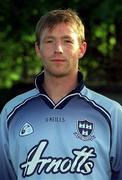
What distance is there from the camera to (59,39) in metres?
3.31

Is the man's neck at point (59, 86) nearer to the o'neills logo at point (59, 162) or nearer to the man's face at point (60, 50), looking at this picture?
the man's face at point (60, 50)

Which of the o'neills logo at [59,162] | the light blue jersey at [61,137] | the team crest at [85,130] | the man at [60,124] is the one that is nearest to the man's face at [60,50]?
the man at [60,124]

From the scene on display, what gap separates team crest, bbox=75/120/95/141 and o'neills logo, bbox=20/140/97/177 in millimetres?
62

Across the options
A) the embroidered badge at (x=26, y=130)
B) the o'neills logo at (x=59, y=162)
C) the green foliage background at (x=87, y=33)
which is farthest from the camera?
the green foliage background at (x=87, y=33)

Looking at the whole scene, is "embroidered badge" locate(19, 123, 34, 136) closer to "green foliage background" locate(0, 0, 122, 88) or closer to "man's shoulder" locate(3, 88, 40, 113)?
"man's shoulder" locate(3, 88, 40, 113)

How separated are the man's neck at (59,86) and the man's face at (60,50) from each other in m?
0.04

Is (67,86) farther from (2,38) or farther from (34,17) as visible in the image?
(2,38)

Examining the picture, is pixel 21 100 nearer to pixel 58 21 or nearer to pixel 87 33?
pixel 58 21

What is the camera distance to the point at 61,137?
3250mm

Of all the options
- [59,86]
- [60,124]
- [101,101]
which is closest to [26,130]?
[60,124]

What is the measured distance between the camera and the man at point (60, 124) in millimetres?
3223

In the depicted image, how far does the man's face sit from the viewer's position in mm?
3291

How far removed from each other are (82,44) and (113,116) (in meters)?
0.42

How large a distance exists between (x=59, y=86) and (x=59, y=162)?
0.42 m
